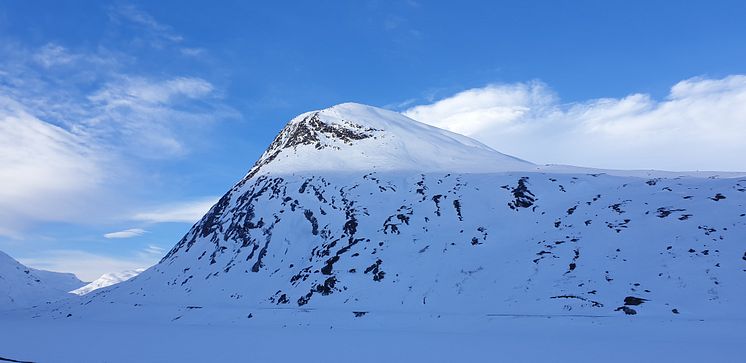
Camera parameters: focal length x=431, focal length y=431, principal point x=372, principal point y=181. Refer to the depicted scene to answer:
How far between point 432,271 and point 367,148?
3450 cm

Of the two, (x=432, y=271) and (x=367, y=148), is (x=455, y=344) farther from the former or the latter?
(x=367, y=148)

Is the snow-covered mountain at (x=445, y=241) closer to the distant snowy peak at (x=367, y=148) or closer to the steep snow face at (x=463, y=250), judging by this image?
the steep snow face at (x=463, y=250)

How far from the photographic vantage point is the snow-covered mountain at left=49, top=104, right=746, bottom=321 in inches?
1077

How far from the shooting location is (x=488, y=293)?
30922 millimetres

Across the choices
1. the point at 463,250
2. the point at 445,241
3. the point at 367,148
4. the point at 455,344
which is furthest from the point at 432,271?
the point at 367,148

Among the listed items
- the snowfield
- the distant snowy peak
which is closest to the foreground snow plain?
the snowfield

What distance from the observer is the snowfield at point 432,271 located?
1919 centimetres

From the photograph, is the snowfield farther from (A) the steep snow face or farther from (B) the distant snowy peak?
(B) the distant snowy peak

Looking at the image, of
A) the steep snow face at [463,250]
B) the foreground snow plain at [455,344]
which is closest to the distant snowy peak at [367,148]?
the steep snow face at [463,250]

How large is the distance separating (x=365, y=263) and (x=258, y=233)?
18.6 meters

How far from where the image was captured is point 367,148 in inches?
2692

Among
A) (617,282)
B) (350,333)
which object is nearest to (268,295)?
(350,333)

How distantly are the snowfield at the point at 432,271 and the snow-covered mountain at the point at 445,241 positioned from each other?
183 millimetres

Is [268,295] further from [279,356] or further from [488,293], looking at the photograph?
[279,356]
